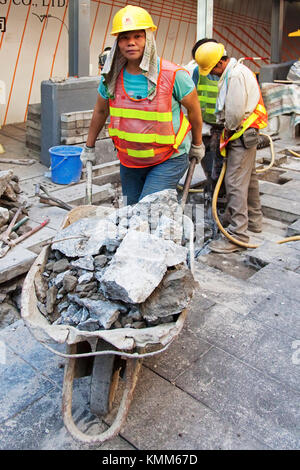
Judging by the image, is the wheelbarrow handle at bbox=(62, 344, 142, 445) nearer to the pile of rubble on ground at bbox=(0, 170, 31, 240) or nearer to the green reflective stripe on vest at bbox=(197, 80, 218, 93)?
the pile of rubble on ground at bbox=(0, 170, 31, 240)

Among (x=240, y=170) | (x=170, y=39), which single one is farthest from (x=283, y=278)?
(x=170, y=39)

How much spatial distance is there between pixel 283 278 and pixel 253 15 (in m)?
14.0

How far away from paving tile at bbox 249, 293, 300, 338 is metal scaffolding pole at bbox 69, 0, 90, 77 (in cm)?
527

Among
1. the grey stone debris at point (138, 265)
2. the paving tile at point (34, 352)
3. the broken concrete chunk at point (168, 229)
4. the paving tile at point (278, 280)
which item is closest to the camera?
→ the grey stone debris at point (138, 265)

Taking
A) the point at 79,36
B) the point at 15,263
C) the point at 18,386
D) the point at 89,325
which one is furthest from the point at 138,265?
the point at 79,36

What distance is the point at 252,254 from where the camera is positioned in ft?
15.1

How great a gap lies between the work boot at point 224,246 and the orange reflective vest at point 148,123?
1.63m

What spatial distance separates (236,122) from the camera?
15.1ft

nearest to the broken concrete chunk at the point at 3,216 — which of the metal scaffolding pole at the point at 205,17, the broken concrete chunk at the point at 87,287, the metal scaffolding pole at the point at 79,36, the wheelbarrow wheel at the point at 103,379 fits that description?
the broken concrete chunk at the point at 87,287

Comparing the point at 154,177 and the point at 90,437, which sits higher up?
the point at 154,177

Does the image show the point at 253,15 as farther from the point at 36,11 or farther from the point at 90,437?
the point at 90,437

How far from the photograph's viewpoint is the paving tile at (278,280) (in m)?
3.97

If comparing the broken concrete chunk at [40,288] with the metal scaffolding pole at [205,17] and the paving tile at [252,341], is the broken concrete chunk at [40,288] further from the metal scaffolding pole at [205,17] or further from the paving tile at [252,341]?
the metal scaffolding pole at [205,17]

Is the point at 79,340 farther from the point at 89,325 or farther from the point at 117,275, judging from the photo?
the point at 117,275
